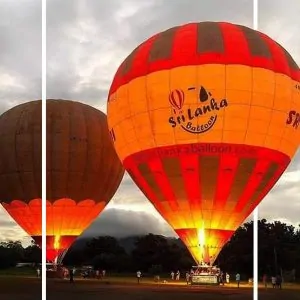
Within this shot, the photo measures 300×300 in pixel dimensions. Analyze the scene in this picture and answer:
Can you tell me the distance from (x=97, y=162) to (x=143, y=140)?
7.05m

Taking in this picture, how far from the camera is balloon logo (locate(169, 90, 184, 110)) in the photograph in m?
16.5

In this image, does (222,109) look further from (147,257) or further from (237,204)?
(147,257)

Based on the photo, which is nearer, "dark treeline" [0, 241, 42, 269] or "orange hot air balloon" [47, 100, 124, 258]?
"orange hot air balloon" [47, 100, 124, 258]

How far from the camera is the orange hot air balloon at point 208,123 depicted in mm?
16547

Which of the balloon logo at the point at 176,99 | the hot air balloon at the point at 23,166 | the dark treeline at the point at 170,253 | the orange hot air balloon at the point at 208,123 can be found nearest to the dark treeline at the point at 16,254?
the dark treeline at the point at 170,253

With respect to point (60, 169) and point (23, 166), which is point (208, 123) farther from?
point (23, 166)

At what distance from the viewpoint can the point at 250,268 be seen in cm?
3962

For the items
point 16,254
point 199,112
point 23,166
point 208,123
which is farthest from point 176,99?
point 16,254

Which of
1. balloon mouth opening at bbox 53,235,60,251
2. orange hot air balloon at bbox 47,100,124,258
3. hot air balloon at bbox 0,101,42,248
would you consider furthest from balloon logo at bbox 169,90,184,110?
balloon mouth opening at bbox 53,235,60,251

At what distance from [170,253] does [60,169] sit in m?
30.4

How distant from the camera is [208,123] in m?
16.5

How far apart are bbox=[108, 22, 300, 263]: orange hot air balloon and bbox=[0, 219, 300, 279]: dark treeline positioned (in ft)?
63.6

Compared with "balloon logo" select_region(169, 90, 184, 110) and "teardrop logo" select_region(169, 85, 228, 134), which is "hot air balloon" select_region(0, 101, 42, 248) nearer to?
"balloon logo" select_region(169, 90, 184, 110)

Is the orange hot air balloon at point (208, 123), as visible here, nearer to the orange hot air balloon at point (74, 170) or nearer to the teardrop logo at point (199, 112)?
the teardrop logo at point (199, 112)
